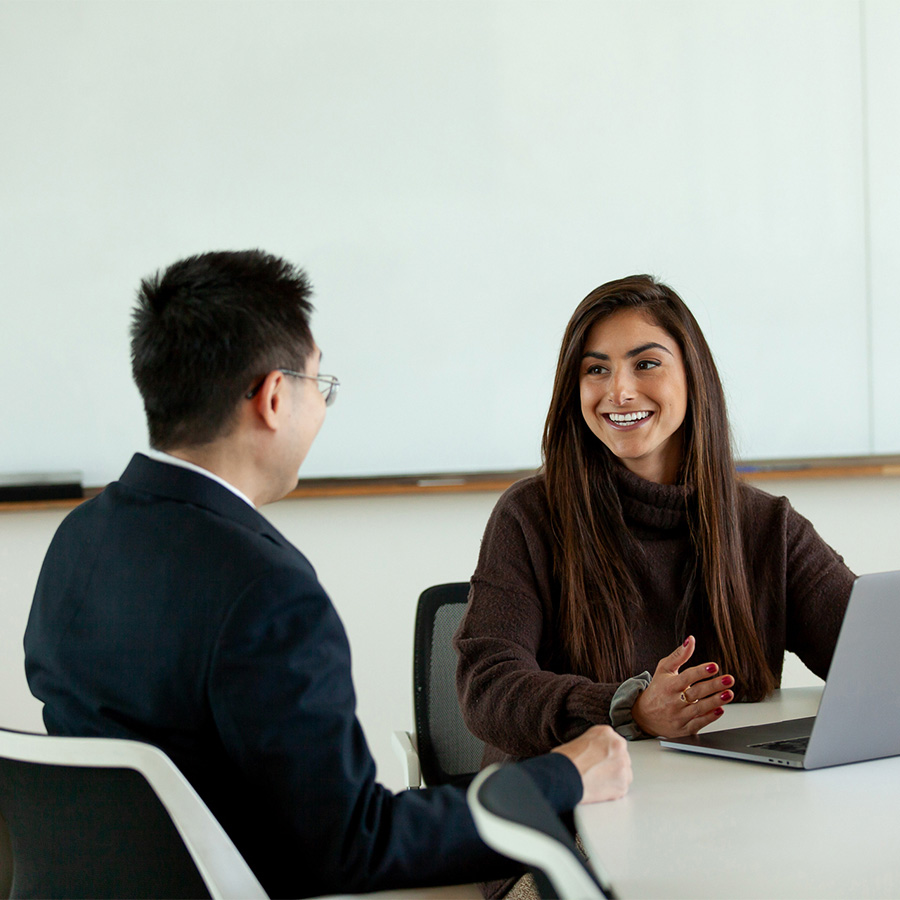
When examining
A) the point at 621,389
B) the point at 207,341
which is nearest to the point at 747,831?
the point at 207,341

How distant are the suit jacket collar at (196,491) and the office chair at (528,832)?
1.46ft

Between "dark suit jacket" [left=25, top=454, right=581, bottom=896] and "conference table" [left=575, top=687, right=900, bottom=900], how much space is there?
9 centimetres

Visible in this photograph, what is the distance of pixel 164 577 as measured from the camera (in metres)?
0.98

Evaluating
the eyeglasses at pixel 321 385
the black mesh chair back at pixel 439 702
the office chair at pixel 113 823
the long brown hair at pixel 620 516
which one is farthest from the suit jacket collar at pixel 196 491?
the black mesh chair back at pixel 439 702

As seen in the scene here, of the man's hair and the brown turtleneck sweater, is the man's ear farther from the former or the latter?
the brown turtleneck sweater

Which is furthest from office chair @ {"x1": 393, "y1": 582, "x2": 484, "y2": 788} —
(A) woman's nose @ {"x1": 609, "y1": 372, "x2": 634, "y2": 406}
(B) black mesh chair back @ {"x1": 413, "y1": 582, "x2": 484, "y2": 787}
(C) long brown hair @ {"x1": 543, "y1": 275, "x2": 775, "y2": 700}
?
(A) woman's nose @ {"x1": 609, "y1": 372, "x2": 634, "y2": 406}

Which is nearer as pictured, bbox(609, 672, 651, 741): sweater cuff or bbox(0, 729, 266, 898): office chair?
bbox(0, 729, 266, 898): office chair

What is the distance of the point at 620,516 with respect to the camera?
1.76 metres

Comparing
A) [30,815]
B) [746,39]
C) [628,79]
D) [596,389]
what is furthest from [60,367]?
[746,39]

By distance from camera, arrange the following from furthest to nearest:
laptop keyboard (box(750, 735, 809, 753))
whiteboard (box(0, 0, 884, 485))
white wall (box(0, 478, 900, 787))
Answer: white wall (box(0, 478, 900, 787)) → whiteboard (box(0, 0, 884, 485)) → laptop keyboard (box(750, 735, 809, 753))

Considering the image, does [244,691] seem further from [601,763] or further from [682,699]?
[682,699]

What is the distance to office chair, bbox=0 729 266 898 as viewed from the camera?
864 mm

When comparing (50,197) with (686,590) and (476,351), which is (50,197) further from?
(686,590)

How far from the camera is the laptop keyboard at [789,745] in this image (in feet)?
3.99
